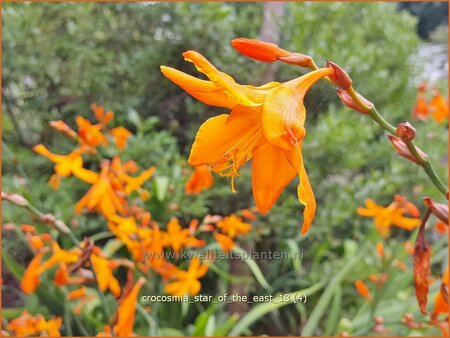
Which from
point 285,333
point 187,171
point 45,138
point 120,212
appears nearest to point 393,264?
point 285,333

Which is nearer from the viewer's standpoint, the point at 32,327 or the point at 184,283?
the point at 32,327

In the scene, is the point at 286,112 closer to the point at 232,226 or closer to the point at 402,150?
the point at 402,150

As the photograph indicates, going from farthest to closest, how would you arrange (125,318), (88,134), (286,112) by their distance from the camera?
(88,134), (125,318), (286,112)

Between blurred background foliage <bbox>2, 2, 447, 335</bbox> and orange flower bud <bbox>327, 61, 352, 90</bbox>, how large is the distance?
881 mm

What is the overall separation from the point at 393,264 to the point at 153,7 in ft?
2.68

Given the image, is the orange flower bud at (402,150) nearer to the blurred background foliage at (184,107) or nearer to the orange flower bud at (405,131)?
the orange flower bud at (405,131)

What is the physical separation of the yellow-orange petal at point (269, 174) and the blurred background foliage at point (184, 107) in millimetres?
875

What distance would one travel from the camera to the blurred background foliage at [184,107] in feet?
4.04

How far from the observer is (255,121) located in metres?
0.28

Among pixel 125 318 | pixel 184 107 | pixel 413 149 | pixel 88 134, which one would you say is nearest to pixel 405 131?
pixel 413 149

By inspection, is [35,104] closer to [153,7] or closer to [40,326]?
[153,7]

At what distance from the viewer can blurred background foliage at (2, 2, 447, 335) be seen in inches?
48.5

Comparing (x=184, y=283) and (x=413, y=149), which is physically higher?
(x=413, y=149)

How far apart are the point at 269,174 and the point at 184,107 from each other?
1092 millimetres
